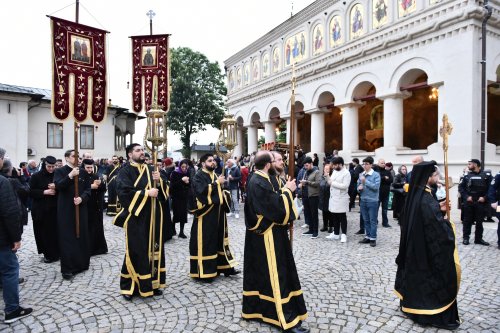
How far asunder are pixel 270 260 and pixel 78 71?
7.62 m

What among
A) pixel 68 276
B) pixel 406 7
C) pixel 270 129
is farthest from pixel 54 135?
pixel 406 7

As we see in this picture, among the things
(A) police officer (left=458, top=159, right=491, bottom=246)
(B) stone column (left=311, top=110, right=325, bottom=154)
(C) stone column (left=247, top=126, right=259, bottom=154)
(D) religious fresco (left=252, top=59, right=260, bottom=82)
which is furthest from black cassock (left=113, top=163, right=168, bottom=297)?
(C) stone column (left=247, top=126, right=259, bottom=154)

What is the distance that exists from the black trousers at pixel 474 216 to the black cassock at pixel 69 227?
26.9 feet

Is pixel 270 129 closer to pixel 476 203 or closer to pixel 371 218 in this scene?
pixel 371 218

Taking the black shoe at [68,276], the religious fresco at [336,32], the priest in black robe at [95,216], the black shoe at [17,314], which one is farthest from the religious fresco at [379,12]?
the black shoe at [17,314]

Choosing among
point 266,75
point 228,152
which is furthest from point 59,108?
point 266,75

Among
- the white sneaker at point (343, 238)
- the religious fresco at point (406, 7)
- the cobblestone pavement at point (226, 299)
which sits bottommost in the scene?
the cobblestone pavement at point (226, 299)

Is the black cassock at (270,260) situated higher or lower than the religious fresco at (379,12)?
lower

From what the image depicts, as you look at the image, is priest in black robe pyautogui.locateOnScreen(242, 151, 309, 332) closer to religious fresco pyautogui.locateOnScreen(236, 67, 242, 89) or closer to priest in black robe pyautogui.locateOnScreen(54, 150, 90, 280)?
priest in black robe pyautogui.locateOnScreen(54, 150, 90, 280)

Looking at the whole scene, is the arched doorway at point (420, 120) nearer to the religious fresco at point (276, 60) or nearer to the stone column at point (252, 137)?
the religious fresco at point (276, 60)

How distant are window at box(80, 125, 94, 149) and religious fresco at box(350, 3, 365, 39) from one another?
18.4 meters

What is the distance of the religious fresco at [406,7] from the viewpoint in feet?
49.8

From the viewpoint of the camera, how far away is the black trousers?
8.09 m

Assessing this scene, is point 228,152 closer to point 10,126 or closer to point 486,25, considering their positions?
point 486,25
